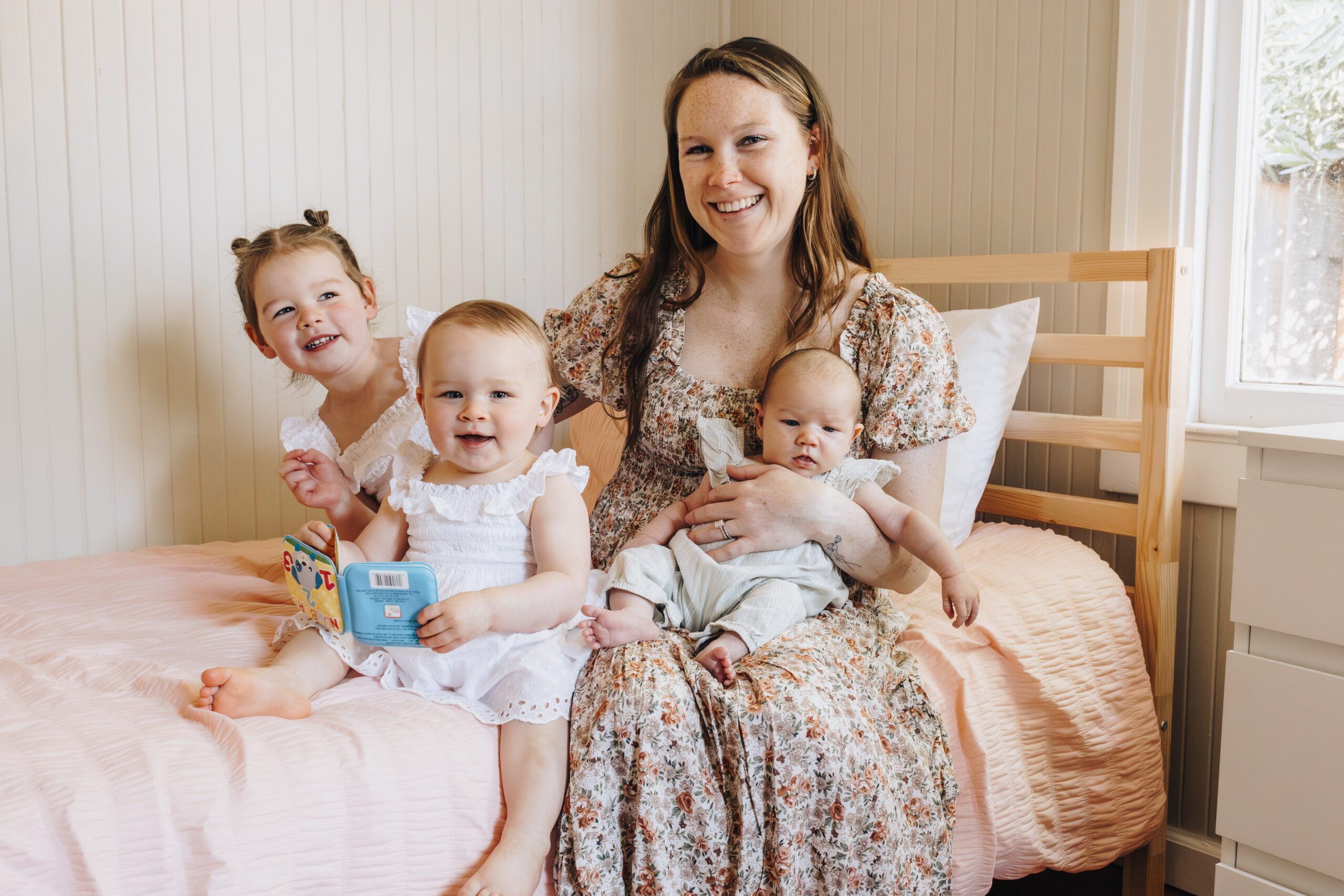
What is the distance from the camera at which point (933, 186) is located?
87.3 inches

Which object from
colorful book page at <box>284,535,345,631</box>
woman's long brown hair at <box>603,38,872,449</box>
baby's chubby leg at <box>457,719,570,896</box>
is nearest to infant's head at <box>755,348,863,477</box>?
woman's long brown hair at <box>603,38,872,449</box>

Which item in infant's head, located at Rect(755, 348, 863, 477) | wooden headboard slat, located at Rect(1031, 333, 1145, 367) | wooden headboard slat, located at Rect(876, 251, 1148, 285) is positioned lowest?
infant's head, located at Rect(755, 348, 863, 477)

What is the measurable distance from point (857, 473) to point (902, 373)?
0.15 meters

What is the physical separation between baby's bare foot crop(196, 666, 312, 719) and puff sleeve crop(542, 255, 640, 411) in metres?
0.69

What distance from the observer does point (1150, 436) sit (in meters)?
1.69

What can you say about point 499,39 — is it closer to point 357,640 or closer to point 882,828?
point 357,640

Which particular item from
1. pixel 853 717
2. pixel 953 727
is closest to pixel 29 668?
pixel 853 717

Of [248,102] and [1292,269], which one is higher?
[248,102]

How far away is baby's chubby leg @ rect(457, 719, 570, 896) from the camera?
974mm

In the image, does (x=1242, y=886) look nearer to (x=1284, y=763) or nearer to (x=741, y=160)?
(x=1284, y=763)

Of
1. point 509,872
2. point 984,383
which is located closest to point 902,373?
point 984,383

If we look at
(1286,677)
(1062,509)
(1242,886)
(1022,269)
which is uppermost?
(1022,269)

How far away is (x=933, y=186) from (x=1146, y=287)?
0.59m

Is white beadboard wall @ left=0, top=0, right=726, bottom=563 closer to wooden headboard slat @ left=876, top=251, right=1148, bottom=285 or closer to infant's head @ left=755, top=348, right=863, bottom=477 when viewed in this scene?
wooden headboard slat @ left=876, top=251, right=1148, bottom=285
